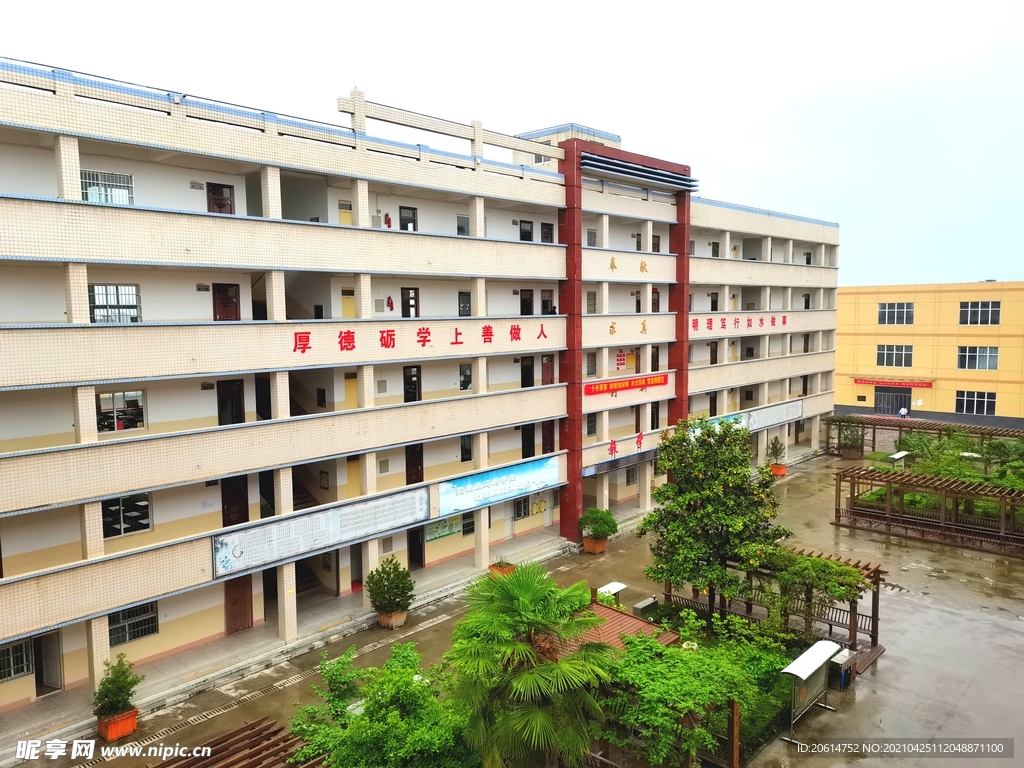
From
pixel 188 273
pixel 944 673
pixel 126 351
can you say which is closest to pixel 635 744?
pixel 944 673

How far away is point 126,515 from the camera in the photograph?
→ 18.8 meters

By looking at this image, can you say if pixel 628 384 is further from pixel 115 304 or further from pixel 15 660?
pixel 15 660

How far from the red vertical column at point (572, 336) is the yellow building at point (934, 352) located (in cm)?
3898

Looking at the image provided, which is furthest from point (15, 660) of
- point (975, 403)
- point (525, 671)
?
point (975, 403)

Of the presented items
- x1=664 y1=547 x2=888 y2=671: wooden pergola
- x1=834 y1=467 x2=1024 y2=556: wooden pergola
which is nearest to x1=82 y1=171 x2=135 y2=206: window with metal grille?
x1=664 y1=547 x2=888 y2=671: wooden pergola

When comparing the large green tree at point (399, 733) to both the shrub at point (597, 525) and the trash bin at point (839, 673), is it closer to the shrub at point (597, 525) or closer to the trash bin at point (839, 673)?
the trash bin at point (839, 673)

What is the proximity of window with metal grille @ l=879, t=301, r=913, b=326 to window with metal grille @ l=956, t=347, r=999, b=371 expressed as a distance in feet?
14.5

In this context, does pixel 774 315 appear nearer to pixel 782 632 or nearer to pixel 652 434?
pixel 652 434

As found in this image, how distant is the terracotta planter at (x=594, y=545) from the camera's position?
29.9 metres

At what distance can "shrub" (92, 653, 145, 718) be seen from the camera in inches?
653

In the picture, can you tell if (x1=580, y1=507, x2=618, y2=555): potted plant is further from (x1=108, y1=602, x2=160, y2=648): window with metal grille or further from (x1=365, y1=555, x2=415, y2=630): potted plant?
(x1=108, y1=602, x2=160, y2=648): window with metal grille

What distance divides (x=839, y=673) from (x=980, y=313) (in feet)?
149

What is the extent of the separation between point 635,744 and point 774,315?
3469 cm

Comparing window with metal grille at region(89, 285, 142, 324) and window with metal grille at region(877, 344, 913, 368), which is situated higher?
window with metal grille at region(89, 285, 142, 324)
